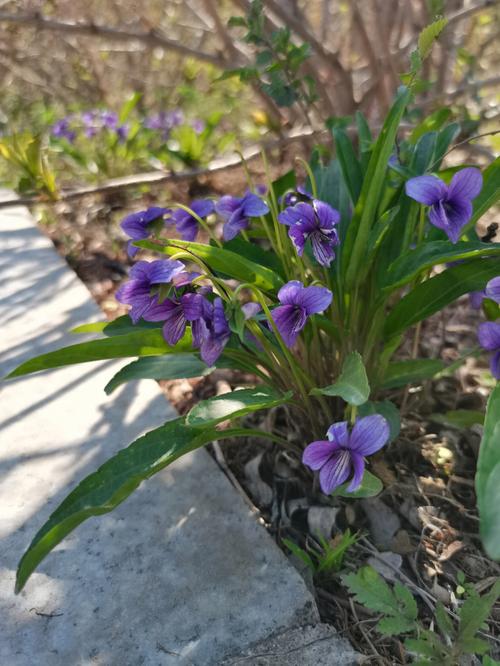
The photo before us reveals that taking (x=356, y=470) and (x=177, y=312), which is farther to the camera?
(x=177, y=312)

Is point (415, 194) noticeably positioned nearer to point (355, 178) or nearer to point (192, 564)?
point (355, 178)

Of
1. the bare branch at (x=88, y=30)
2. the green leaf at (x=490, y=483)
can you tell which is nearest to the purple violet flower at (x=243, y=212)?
the green leaf at (x=490, y=483)

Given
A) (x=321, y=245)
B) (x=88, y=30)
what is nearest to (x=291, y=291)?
(x=321, y=245)

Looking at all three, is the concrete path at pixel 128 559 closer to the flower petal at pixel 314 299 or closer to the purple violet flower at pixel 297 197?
the flower petal at pixel 314 299

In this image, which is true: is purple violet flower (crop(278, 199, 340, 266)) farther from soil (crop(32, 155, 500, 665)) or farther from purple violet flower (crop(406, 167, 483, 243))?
soil (crop(32, 155, 500, 665))

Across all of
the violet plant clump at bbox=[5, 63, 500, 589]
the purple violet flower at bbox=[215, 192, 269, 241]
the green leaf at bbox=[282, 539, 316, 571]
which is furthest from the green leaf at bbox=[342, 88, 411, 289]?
the green leaf at bbox=[282, 539, 316, 571]

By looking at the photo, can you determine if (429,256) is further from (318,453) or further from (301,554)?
(301,554)
